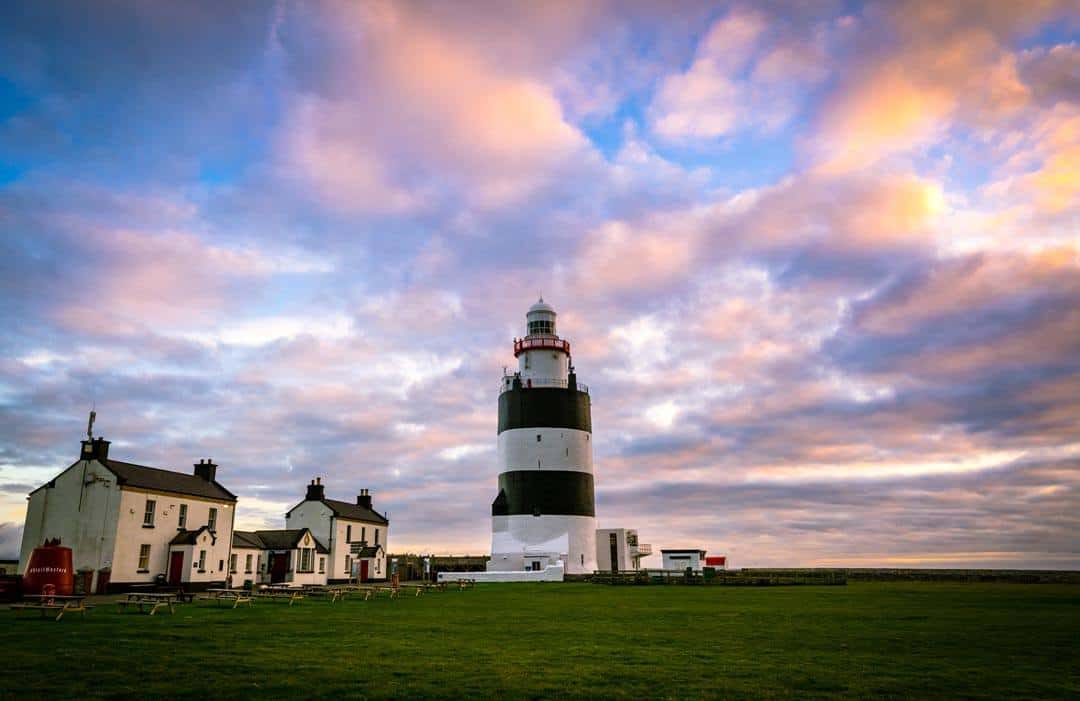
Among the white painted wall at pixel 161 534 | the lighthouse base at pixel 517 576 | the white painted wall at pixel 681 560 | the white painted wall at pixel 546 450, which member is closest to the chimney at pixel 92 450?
the white painted wall at pixel 161 534

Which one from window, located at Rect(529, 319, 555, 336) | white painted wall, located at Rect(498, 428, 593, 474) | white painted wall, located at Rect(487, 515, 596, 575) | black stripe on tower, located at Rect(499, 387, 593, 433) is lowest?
white painted wall, located at Rect(487, 515, 596, 575)

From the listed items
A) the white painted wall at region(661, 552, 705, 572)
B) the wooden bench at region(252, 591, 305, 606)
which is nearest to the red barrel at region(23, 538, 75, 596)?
the wooden bench at region(252, 591, 305, 606)

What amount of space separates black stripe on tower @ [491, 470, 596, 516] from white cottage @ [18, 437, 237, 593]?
73.4 feet

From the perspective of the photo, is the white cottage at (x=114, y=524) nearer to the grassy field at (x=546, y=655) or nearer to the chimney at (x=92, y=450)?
the chimney at (x=92, y=450)

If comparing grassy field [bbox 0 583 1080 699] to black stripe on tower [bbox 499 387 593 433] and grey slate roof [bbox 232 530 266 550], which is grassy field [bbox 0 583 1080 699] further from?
black stripe on tower [bbox 499 387 593 433]

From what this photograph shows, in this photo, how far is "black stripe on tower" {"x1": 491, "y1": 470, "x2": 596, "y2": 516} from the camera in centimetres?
5319

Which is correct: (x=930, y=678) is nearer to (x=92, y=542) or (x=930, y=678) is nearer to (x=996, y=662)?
(x=996, y=662)

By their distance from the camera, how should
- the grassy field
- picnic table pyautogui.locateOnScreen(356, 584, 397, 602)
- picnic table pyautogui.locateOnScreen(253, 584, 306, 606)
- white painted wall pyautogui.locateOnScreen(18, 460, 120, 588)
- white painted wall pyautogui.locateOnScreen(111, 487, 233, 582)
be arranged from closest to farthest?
1. the grassy field
2. picnic table pyautogui.locateOnScreen(253, 584, 306, 606)
3. white painted wall pyautogui.locateOnScreen(18, 460, 120, 588)
4. picnic table pyautogui.locateOnScreen(356, 584, 397, 602)
5. white painted wall pyautogui.locateOnScreen(111, 487, 233, 582)

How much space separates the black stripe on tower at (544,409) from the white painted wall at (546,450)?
0.47 metres

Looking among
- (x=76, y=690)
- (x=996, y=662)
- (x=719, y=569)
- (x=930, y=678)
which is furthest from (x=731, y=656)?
(x=719, y=569)

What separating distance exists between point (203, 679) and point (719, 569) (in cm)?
5731

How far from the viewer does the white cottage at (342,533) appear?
50.5 meters

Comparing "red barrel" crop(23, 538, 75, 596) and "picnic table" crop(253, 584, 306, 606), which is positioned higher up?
"red barrel" crop(23, 538, 75, 596)

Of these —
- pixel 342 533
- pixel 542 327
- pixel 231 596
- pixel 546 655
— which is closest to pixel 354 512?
pixel 342 533
